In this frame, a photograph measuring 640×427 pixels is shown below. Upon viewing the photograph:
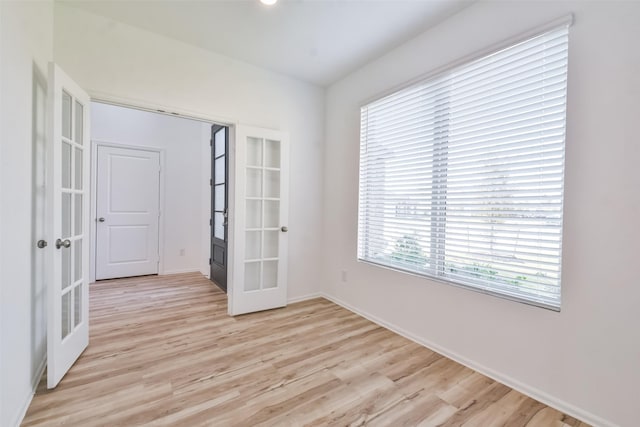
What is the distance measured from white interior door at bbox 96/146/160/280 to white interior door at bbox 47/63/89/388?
Answer: 102 inches

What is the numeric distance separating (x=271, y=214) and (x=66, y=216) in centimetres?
186

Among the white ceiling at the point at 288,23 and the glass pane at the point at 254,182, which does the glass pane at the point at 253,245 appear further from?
the white ceiling at the point at 288,23

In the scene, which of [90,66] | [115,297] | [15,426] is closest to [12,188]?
[15,426]

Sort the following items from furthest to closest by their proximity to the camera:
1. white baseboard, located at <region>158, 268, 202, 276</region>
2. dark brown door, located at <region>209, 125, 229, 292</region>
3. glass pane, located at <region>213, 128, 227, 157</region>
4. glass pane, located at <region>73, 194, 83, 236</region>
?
1. white baseboard, located at <region>158, 268, 202, 276</region>
2. glass pane, located at <region>213, 128, 227, 157</region>
3. dark brown door, located at <region>209, 125, 229, 292</region>
4. glass pane, located at <region>73, 194, 83, 236</region>

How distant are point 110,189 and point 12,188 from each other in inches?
135

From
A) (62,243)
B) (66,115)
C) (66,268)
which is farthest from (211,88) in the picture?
(66,268)

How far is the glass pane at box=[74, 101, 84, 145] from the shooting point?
2154mm

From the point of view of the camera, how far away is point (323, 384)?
194cm

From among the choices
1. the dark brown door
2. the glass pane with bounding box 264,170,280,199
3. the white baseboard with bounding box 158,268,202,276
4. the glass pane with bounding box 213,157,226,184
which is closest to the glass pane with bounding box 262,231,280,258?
the glass pane with bounding box 264,170,280,199

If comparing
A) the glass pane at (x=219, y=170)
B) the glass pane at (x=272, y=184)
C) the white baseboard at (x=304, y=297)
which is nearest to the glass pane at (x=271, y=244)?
the glass pane at (x=272, y=184)

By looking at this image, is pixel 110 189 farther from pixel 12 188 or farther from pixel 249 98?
pixel 12 188

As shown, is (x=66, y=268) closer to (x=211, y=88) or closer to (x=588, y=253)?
(x=211, y=88)

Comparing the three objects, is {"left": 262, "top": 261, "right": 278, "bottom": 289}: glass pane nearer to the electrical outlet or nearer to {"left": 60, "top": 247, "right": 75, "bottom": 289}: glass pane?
the electrical outlet

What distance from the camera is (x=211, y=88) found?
2963 mm
